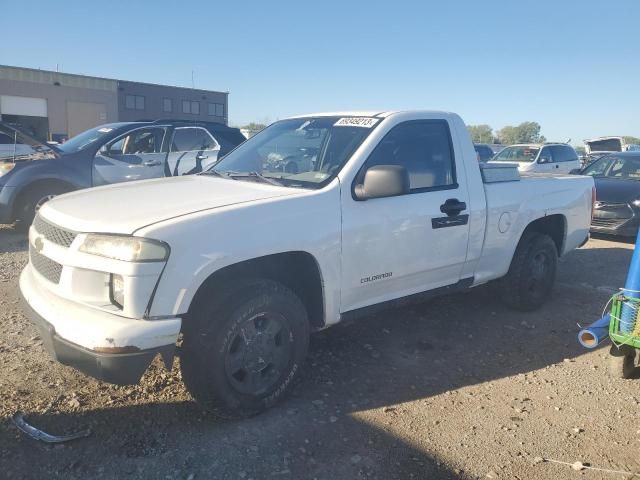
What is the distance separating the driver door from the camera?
8188mm

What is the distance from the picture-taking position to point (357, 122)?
13.0 ft

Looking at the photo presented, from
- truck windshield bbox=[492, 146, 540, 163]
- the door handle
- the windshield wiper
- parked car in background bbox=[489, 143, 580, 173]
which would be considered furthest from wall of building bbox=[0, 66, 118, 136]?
the door handle

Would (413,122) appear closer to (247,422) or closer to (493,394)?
(493,394)

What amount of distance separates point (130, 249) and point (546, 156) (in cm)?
1560

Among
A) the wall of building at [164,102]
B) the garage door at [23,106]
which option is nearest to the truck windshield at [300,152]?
the garage door at [23,106]

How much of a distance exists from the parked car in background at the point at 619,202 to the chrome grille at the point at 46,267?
26.1 feet

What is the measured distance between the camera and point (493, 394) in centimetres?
365

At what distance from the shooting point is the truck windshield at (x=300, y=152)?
369 cm

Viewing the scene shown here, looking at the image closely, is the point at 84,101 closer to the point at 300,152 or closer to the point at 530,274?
the point at 300,152

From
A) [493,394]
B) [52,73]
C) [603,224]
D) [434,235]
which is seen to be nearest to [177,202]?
[434,235]

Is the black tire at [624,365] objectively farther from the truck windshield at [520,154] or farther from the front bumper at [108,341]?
the truck windshield at [520,154]

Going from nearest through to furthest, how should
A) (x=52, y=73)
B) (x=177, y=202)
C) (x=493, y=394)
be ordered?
(x=177, y=202), (x=493, y=394), (x=52, y=73)

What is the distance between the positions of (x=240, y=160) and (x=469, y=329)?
8.21ft

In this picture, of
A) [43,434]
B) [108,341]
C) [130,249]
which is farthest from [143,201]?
[43,434]
